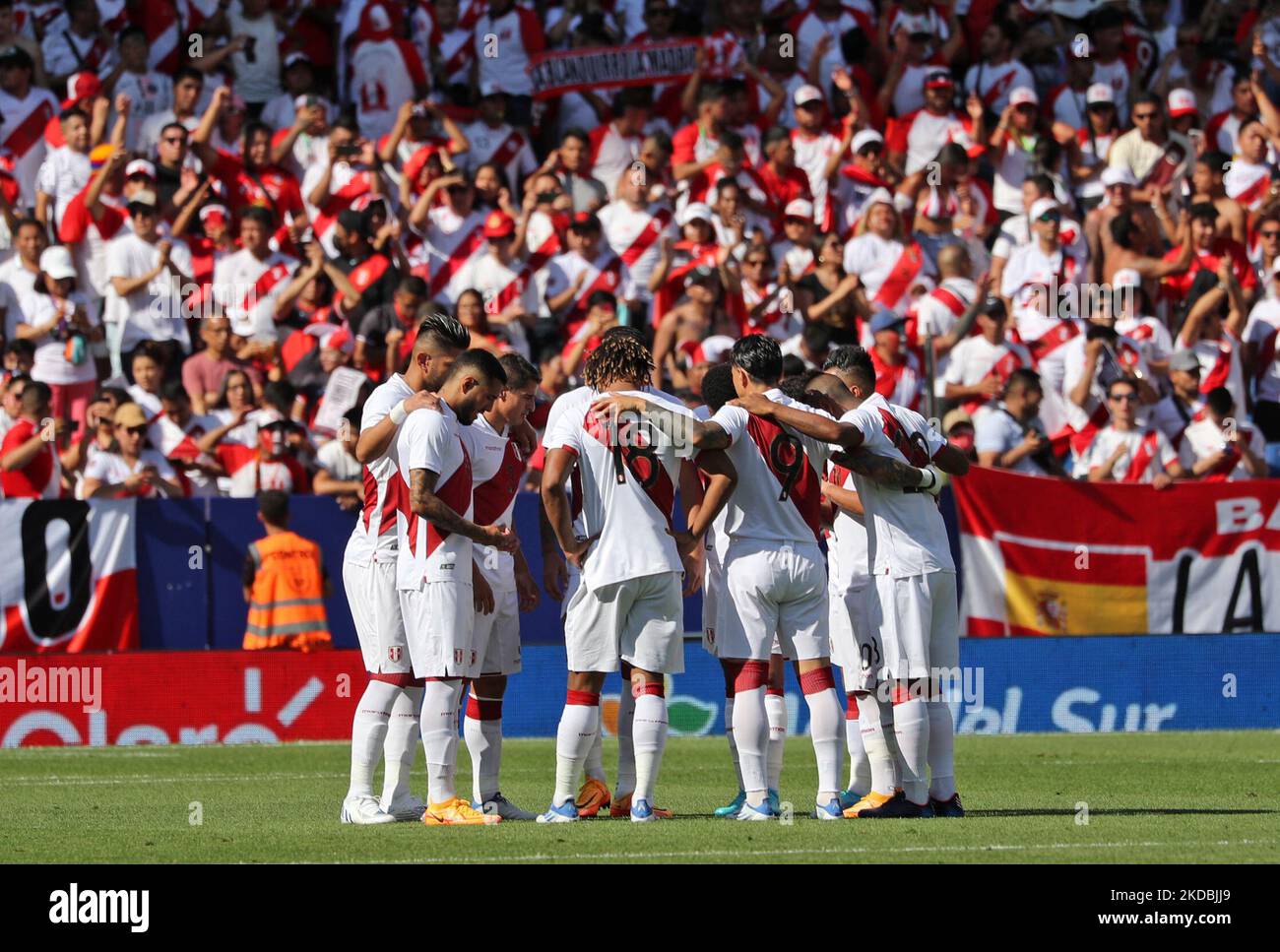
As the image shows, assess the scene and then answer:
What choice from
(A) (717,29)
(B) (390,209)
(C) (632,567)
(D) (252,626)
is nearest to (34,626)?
(D) (252,626)

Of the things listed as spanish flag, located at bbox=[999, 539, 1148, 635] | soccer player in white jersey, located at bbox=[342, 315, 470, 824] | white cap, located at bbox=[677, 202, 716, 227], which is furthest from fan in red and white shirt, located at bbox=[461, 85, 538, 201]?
soccer player in white jersey, located at bbox=[342, 315, 470, 824]

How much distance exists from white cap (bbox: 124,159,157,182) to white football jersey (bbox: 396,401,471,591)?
439 inches

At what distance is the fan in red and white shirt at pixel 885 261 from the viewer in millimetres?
20562

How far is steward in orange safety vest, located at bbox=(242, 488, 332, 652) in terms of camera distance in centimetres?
1709

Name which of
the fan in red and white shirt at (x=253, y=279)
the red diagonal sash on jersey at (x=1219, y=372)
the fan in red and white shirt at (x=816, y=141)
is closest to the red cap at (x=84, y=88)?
the fan in red and white shirt at (x=253, y=279)

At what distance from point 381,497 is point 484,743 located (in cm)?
137

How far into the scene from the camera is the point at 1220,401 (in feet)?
62.7

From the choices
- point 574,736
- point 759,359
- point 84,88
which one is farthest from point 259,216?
point 574,736

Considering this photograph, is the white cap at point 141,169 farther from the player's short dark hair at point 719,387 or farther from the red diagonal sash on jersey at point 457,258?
the player's short dark hair at point 719,387

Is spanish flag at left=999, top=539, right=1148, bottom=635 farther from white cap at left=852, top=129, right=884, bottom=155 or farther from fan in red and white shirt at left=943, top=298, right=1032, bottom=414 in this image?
white cap at left=852, top=129, right=884, bottom=155

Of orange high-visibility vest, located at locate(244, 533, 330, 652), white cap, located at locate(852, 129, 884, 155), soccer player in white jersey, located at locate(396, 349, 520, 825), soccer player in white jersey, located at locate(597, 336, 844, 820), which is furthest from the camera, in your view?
white cap, located at locate(852, 129, 884, 155)

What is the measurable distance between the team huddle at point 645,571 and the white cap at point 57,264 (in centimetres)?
991

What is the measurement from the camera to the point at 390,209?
21391 mm

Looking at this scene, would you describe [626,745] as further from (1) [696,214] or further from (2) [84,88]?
(2) [84,88]
